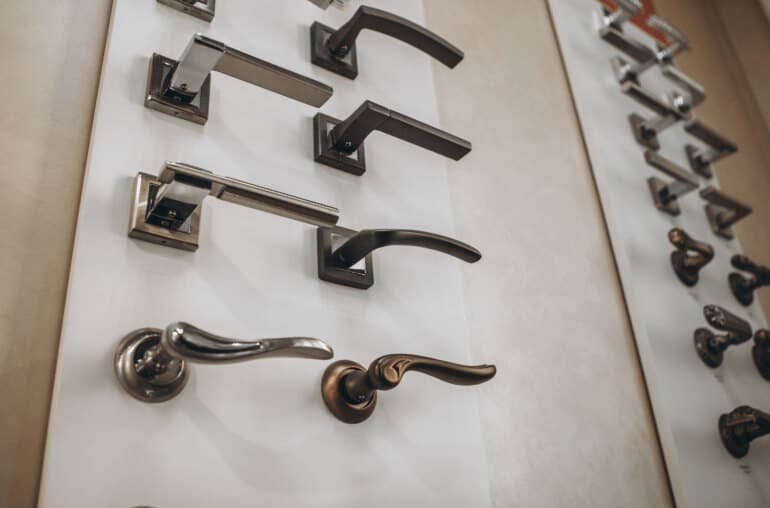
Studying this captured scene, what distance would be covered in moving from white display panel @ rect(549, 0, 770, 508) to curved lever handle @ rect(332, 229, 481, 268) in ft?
1.23

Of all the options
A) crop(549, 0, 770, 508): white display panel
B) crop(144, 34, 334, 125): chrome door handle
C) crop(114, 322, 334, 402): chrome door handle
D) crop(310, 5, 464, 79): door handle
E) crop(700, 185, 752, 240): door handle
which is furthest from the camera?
crop(700, 185, 752, 240): door handle

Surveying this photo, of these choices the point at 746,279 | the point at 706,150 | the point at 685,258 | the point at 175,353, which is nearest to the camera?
the point at 175,353

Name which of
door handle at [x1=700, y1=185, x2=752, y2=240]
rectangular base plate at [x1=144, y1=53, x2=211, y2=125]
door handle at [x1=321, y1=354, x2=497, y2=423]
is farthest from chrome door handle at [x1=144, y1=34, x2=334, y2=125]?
door handle at [x1=700, y1=185, x2=752, y2=240]

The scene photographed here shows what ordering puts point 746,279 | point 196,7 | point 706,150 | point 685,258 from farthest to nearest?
point 706,150 → point 746,279 → point 685,258 → point 196,7

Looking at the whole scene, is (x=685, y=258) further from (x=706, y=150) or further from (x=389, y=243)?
(x=389, y=243)

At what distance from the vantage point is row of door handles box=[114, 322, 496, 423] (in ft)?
1.09

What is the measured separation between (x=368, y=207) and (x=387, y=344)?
136 mm

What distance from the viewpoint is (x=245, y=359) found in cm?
35

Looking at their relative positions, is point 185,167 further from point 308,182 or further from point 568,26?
point 568,26

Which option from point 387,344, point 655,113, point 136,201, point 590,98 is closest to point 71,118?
point 136,201

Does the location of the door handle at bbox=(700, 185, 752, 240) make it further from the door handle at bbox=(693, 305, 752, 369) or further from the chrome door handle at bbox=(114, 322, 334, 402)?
the chrome door handle at bbox=(114, 322, 334, 402)

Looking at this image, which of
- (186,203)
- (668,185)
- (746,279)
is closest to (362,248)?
(186,203)

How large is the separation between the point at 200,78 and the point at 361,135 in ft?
0.50

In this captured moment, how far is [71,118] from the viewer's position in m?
0.47
